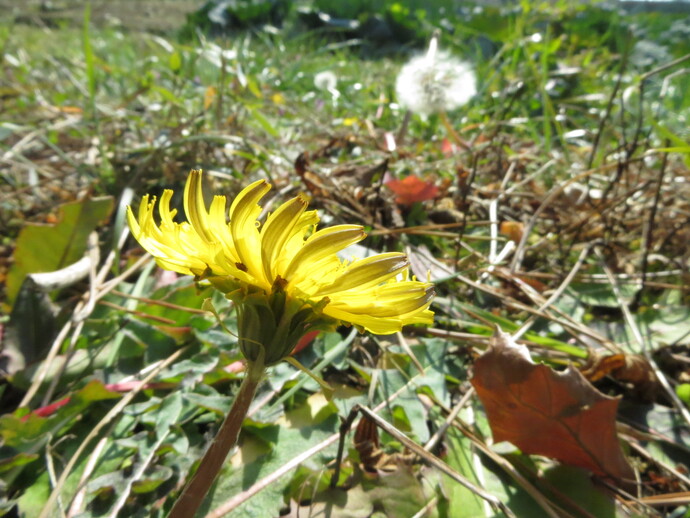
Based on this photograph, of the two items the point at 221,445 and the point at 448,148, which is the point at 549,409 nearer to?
the point at 221,445

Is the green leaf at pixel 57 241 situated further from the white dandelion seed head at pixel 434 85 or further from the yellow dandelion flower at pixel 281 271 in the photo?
the white dandelion seed head at pixel 434 85

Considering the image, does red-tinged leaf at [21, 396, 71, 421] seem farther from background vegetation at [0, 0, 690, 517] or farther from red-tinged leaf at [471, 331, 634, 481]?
red-tinged leaf at [471, 331, 634, 481]

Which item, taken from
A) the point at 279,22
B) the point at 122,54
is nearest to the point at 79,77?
the point at 122,54

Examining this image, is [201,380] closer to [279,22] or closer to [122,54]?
[122,54]

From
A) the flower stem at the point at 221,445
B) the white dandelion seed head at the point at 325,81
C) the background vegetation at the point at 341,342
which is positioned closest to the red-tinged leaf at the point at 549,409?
the background vegetation at the point at 341,342

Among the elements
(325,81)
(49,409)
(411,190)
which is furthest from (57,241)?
(325,81)
